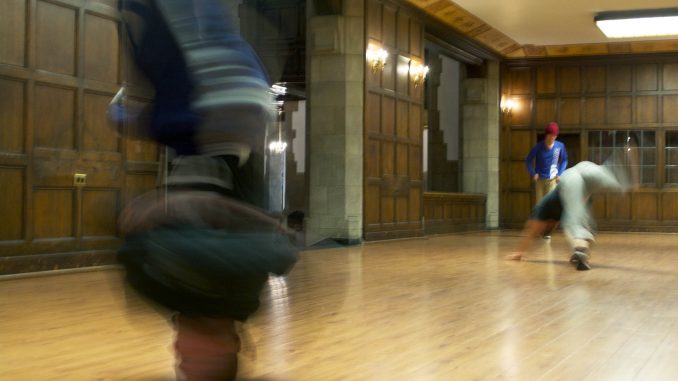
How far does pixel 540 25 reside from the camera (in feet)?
42.3

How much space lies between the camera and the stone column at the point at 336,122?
980 cm

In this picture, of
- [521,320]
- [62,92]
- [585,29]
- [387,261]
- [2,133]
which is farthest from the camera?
[585,29]

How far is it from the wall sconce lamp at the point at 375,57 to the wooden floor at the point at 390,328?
14.5ft

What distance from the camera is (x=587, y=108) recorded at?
14.9 m

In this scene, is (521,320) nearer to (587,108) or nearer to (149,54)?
(149,54)

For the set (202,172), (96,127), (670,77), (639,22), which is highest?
(639,22)

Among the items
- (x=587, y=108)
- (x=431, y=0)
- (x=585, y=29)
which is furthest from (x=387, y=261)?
(x=587, y=108)

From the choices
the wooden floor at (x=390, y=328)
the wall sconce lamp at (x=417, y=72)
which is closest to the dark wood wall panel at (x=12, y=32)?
the wooden floor at (x=390, y=328)

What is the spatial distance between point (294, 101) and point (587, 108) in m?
5.65

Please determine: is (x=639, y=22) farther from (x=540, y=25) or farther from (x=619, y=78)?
(x=619, y=78)

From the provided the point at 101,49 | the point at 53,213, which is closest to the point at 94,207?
the point at 53,213

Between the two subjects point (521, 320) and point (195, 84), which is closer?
point (195, 84)

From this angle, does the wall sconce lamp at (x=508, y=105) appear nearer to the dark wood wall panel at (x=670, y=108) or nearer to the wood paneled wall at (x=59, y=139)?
the dark wood wall panel at (x=670, y=108)

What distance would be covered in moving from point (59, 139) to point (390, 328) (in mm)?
3639
